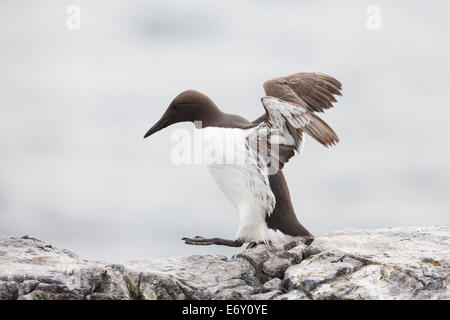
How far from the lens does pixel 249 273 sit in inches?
310

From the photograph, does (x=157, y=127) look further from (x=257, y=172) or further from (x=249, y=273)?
(x=249, y=273)

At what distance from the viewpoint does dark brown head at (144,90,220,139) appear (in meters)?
8.98

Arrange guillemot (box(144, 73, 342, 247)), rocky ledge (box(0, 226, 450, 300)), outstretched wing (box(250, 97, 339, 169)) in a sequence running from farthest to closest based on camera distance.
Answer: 1. guillemot (box(144, 73, 342, 247))
2. outstretched wing (box(250, 97, 339, 169))
3. rocky ledge (box(0, 226, 450, 300))

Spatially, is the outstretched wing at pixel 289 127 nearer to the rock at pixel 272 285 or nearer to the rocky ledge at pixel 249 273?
the rocky ledge at pixel 249 273

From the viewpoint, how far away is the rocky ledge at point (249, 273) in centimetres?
706

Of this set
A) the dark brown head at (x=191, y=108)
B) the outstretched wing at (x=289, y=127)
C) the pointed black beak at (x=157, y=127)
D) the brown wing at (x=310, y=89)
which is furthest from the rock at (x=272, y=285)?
the pointed black beak at (x=157, y=127)

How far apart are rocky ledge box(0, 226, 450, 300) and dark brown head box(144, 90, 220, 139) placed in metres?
1.78

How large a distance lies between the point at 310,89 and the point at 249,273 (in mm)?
2689

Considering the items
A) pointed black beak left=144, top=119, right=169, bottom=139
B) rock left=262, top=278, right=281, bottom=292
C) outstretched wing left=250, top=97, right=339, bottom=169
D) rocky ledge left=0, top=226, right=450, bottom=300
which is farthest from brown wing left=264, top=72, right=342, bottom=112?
rock left=262, top=278, right=281, bottom=292

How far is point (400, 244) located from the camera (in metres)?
8.37

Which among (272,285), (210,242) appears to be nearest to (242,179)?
(210,242)

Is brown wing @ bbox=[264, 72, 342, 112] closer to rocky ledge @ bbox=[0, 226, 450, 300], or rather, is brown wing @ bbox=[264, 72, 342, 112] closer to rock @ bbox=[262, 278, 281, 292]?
rocky ledge @ bbox=[0, 226, 450, 300]
